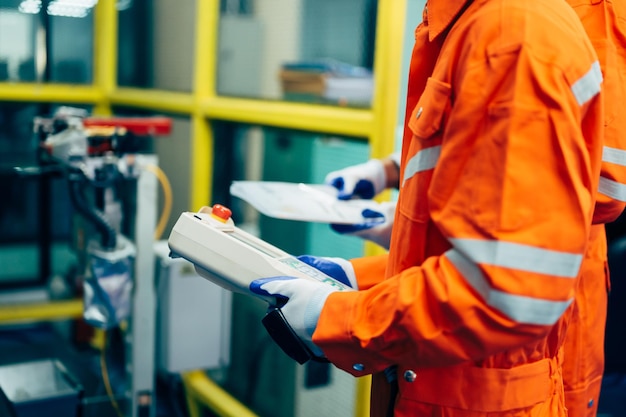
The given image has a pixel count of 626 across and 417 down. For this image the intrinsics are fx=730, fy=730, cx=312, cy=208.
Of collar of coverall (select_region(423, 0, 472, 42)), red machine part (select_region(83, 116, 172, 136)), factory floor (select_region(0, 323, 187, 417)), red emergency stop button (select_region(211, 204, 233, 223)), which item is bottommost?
factory floor (select_region(0, 323, 187, 417))

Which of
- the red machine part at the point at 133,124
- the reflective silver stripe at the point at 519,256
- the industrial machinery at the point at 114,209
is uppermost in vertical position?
the red machine part at the point at 133,124

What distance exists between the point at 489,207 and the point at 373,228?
0.84 m

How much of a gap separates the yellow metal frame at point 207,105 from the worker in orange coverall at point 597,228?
388 millimetres

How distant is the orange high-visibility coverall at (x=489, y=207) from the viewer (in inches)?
34.4

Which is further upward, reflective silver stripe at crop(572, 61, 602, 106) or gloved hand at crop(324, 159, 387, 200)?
reflective silver stripe at crop(572, 61, 602, 106)

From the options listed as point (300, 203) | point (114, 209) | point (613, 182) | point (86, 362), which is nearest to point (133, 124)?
point (114, 209)

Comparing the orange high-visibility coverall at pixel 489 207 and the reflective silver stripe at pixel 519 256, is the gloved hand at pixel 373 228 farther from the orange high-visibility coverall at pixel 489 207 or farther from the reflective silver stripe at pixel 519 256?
the reflective silver stripe at pixel 519 256

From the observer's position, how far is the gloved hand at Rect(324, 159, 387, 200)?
1.84 metres

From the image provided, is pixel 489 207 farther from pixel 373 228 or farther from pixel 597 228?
pixel 373 228

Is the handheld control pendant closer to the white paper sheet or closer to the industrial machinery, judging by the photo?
the white paper sheet

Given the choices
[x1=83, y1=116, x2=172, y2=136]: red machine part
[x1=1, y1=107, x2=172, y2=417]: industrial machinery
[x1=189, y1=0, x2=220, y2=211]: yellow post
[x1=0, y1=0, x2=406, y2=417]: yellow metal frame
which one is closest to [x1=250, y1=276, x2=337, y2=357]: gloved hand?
[x1=0, y1=0, x2=406, y2=417]: yellow metal frame

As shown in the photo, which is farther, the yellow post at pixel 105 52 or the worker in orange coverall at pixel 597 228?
the yellow post at pixel 105 52

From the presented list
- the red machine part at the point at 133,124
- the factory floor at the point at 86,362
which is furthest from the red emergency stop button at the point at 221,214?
the factory floor at the point at 86,362

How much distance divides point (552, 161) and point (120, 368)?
263 centimetres
